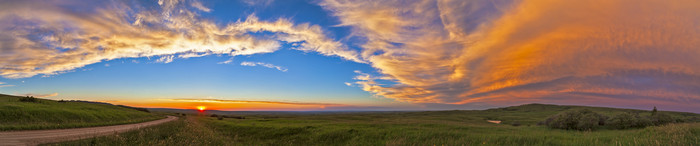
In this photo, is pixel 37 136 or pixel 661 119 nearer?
pixel 37 136

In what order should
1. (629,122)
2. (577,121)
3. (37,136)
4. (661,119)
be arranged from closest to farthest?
(37,136) < (629,122) < (577,121) < (661,119)

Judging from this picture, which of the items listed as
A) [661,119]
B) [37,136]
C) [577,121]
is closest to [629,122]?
[577,121]

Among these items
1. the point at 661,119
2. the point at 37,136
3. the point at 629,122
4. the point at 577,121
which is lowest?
the point at 37,136

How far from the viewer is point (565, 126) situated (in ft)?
100

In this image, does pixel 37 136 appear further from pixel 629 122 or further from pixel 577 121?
pixel 629 122

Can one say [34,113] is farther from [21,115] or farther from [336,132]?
[336,132]

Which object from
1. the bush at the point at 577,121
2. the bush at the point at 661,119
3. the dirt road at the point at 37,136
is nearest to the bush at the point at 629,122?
the bush at the point at 577,121

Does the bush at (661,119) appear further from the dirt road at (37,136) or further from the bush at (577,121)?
the dirt road at (37,136)

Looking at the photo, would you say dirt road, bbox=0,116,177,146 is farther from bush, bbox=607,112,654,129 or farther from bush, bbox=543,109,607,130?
bush, bbox=607,112,654,129

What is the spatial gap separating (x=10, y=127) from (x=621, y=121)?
54.1 meters

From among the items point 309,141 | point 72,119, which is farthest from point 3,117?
point 309,141

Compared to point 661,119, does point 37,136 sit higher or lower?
lower

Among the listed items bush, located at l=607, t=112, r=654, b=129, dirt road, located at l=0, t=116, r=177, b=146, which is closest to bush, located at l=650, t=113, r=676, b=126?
bush, located at l=607, t=112, r=654, b=129

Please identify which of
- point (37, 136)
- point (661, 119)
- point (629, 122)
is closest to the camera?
point (37, 136)
